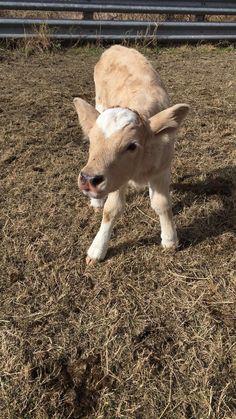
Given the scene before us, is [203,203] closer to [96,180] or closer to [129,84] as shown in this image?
[129,84]

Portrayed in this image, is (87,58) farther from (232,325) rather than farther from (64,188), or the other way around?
(232,325)

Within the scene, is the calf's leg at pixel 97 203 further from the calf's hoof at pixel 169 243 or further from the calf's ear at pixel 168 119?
the calf's ear at pixel 168 119

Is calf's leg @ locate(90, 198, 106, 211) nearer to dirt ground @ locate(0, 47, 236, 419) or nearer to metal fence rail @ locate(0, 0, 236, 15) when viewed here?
dirt ground @ locate(0, 47, 236, 419)

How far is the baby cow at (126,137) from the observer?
98.5 inches

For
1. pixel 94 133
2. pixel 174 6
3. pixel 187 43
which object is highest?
pixel 94 133

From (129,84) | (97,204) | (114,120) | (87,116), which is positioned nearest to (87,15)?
(129,84)

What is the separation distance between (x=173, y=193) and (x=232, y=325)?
5.03 ft

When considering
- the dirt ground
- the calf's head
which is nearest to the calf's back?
the calf's head

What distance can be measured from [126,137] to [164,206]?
3.20 feet

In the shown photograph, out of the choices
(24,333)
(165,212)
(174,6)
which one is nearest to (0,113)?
(165,212)

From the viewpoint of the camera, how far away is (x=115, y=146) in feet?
8.21

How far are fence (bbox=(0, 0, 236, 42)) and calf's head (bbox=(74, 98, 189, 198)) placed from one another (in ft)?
17.2

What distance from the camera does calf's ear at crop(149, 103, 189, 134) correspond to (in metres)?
2.69

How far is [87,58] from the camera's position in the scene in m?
7.38
